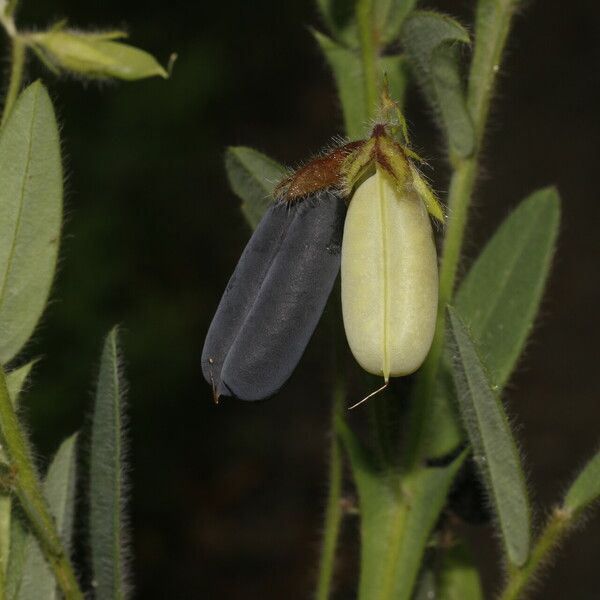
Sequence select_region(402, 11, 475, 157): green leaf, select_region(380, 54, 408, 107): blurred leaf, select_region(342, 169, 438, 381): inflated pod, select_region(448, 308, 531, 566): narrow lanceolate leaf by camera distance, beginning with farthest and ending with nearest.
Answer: select_region(380, 54, 408, 107): blurred leaf, select_region(402, 11, 475, 157): green leaf, select_region(448, 308, 531, 566): narrow lanceolate leaf, select_region(342, 169, 438, 381): inflated pod

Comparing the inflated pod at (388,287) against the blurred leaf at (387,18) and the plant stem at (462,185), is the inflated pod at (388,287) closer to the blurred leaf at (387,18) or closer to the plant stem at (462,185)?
the plant stem at (462,185)

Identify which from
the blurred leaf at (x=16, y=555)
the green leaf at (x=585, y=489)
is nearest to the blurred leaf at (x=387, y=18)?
the green leaf at (x=585, y=489)

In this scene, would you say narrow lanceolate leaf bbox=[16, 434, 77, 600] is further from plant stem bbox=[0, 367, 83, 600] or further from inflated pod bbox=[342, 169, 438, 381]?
inflated pod bbox=[342, 169, 438, 381]

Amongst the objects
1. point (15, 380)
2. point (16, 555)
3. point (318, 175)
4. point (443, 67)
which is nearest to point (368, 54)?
point (443, 67)

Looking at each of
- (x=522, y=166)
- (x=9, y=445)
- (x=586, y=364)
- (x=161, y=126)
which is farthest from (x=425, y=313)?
(x=522, y=166)

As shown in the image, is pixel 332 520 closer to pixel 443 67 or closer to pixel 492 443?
pixel 492 443

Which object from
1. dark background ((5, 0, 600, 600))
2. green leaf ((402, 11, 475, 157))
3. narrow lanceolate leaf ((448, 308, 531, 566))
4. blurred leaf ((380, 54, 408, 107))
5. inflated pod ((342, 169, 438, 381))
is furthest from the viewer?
dark background ((5, 0, 600, 600))

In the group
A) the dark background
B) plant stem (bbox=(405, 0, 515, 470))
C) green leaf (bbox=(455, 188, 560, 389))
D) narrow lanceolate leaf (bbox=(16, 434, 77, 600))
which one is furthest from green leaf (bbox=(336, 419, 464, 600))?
the dark background
